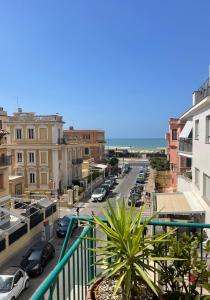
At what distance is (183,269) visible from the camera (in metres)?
3.98

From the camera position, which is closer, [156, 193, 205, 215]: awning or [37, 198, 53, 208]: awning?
[156, 193, 205, 215]: awning

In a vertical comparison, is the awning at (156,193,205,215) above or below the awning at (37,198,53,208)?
above

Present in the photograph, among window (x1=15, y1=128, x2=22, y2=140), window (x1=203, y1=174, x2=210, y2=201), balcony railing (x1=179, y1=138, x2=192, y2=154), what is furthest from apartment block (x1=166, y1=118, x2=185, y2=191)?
window (x1=15, y1=128, x2=22, y2=140)

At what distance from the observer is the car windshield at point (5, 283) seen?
44.4ft

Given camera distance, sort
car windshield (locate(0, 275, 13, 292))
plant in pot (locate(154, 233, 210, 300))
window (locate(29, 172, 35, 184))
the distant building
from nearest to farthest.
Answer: plant in pot (locate(154, 233, 210, 300))
car windshield (locate(0, 275, 13, 292))
window (locate(29, 172, 35, 184))
the distant building

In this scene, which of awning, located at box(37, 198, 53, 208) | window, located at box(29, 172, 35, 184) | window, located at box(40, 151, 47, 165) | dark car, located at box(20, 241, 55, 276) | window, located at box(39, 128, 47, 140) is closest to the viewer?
dark car, located at box(20, 241, 55, 276)

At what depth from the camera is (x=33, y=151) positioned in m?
43.3

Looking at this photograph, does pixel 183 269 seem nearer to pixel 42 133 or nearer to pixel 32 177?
pixel 42 133

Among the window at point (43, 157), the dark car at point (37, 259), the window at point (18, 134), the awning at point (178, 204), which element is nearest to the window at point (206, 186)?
the awning at point (178, 204)

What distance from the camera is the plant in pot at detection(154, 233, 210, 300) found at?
12.8ft

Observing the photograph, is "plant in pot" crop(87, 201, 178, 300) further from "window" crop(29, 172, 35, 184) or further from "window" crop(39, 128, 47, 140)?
"window" crop(29, 172, 35, 184)

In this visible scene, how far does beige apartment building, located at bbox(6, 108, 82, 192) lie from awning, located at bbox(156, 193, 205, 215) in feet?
79.3

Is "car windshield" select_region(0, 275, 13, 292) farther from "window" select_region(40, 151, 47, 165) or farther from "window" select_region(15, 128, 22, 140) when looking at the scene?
"window" select_region(15, 128, 22, 140)

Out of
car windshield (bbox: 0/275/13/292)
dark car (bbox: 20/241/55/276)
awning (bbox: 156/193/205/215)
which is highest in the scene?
awning (bbox: 156/193/205/215)
